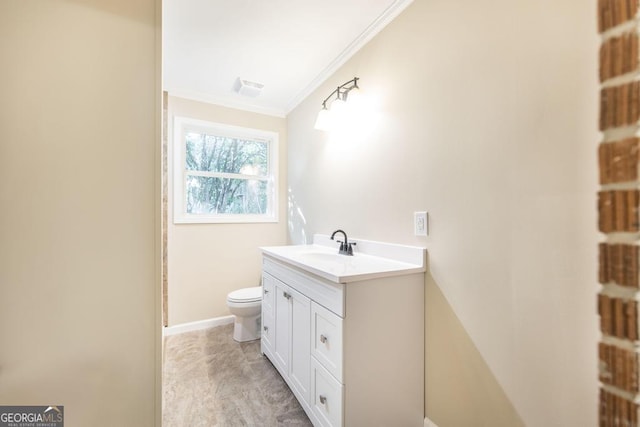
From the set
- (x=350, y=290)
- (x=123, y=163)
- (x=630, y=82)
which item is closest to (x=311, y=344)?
(x=350, y=290)

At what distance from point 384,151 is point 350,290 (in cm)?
94

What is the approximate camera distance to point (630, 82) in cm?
38

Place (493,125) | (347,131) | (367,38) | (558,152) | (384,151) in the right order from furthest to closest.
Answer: (347,131) → (367,38) → (384,151) → (493,125) → (558,152)

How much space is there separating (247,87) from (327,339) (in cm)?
229

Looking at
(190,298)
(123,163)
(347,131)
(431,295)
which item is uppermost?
(347,131)

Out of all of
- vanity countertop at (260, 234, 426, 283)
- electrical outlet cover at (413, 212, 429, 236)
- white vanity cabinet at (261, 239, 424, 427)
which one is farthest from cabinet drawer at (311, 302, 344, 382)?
electrical outlet cover at (413, 212, 429, 236)

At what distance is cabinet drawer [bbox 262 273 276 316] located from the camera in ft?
6.42

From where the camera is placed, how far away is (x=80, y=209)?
35.2 inches

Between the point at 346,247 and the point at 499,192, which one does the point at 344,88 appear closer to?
the point at 346,247

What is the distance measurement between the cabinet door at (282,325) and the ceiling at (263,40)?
176cm

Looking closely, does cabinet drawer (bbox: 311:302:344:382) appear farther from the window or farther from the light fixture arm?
the window

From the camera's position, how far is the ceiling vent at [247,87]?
2.42m

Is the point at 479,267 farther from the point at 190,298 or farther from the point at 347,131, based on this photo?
the point at 190,298

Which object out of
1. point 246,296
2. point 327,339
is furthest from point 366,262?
point 246,296
